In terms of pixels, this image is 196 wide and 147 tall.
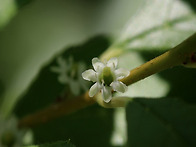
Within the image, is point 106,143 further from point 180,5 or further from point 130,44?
point 180,5

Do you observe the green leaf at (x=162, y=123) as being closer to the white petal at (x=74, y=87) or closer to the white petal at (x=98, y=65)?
the white petal at (x=98, y=65)

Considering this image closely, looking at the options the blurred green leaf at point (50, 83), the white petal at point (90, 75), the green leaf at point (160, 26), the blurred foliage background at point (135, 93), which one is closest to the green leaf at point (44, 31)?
the blurred foliage background at point (135, 93)

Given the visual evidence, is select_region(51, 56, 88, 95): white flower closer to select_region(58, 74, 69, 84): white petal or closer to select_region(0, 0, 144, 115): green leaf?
select_region(58, 74, 69, 84): white petal

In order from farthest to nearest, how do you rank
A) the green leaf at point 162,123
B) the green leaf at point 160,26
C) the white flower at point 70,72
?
the white flower at point 70,72, the green leaf at point 160,26, the green leaf at point 162,123

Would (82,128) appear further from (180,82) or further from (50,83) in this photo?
(180,82)

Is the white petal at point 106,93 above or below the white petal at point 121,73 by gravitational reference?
below

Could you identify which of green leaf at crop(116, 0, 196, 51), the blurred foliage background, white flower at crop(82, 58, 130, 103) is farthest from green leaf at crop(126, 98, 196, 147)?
green leaf at crop(116, 0, 196, 51)

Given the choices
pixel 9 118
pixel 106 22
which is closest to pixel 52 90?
pixel 9 118
